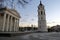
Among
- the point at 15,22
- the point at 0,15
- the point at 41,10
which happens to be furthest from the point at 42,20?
the point at 0,15

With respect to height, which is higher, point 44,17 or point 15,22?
point 44,17

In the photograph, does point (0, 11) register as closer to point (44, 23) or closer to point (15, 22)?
point (15, 22)

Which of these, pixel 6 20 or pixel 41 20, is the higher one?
pixel 41 20

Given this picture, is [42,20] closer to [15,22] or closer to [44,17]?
[44,17]

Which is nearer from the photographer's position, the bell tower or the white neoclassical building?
the white neoclassical building

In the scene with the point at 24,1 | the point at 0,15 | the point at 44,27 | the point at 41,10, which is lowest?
the point at 44,27

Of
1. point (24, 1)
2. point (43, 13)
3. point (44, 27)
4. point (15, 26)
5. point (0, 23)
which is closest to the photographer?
point (24, 1)

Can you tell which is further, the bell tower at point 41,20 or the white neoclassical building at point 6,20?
the bell tower at point 41,20

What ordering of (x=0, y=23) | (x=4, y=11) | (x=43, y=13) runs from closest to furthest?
(x=4, y=11)
(x=0, y=23)
(x=43, y=13)

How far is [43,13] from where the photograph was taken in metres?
67.7

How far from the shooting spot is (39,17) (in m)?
66.4

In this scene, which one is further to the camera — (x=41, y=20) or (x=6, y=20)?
(x=41, y=20)

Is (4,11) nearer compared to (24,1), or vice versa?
(24,1)

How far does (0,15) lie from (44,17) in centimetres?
3544
